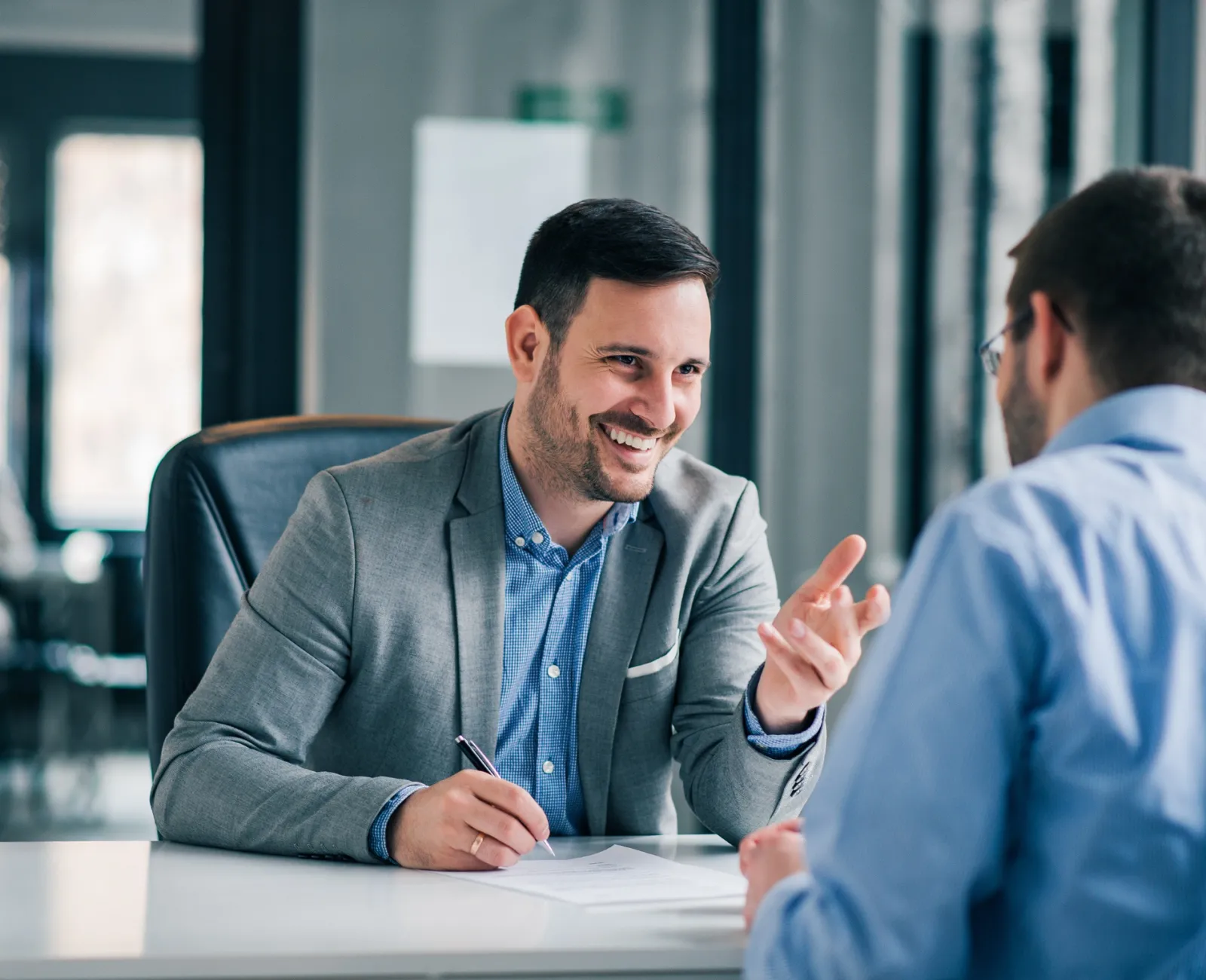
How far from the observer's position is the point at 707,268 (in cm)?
159

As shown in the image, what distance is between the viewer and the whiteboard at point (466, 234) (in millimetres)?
2863

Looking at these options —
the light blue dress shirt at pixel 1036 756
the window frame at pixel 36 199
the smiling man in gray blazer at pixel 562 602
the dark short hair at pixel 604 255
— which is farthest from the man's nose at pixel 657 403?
the window frame at pixel 36 199

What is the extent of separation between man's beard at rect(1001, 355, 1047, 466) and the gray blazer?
1.75 ft

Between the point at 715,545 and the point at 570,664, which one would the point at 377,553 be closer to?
Answer: the point at 570,664

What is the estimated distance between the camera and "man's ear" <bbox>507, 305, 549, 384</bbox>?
5.41ft

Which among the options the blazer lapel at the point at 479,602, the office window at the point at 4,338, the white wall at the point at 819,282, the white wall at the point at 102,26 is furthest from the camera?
the office window at the point at 4,338

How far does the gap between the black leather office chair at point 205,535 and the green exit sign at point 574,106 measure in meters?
1.39

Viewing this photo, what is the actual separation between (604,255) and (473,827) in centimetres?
71

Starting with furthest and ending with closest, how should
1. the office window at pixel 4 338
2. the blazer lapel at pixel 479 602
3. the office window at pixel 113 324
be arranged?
the office window at pixel 113 324 → the office window at pixel 4 338 → the blazer lapel at pixel 479 602

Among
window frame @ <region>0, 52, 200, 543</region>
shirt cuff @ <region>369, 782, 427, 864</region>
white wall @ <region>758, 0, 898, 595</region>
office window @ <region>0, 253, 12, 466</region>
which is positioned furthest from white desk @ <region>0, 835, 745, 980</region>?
office window @ <region>0, 253, 12, 466</region>

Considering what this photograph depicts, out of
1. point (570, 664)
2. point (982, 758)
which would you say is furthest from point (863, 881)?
point (570, 664)

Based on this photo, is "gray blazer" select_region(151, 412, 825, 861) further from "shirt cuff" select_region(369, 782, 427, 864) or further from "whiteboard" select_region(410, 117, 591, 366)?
"whiteboard" select_region(410, 117, 591, 366)

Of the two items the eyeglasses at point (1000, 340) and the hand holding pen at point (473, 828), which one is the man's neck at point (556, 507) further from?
the eyeglasses at point (1000, 340)

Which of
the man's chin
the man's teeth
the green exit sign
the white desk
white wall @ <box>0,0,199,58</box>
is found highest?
white wall @ <box>0,0,199,58</box>
